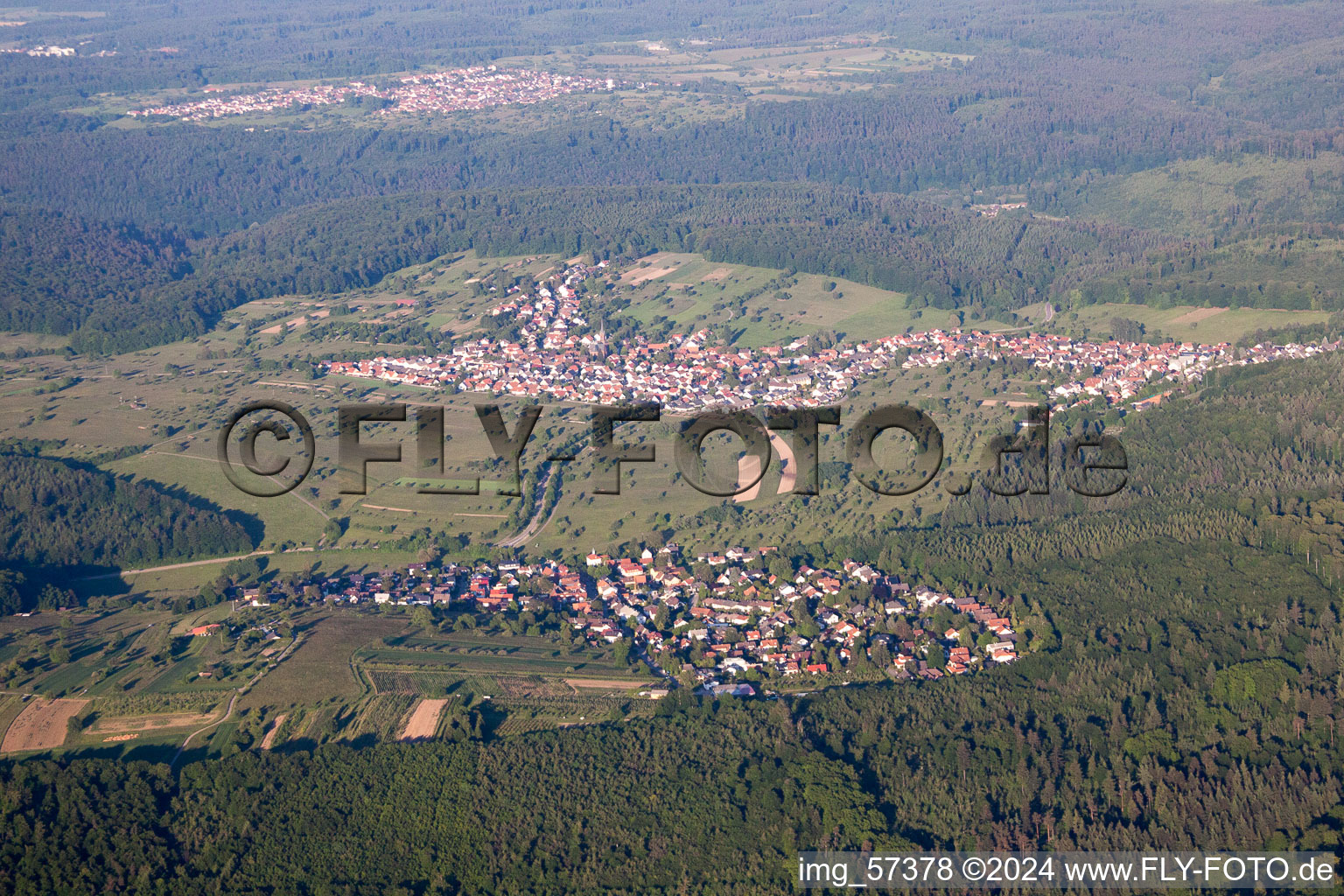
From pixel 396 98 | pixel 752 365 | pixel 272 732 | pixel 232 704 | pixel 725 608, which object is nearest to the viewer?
pixel 272 732

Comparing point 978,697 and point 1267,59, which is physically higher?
point 1267,59

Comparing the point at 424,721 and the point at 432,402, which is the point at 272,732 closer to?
the point at 424,721

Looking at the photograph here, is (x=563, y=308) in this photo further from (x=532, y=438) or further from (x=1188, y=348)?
(x=1188, y=348)

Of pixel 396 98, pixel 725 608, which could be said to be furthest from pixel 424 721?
pixel 396 98

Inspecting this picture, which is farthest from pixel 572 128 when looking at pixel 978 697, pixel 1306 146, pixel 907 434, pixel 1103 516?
pixel 978 697

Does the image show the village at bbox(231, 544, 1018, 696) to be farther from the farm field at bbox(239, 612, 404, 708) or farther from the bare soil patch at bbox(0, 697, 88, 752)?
the bare soil patch at bbox(0, 697, 88, 752)

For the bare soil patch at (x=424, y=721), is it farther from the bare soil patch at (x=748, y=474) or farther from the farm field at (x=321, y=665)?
the bare soil patch at (x=748, y=474)
